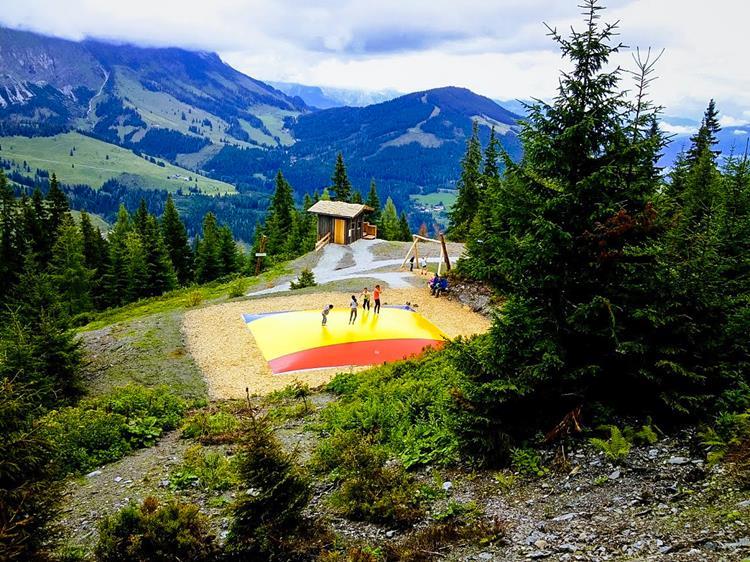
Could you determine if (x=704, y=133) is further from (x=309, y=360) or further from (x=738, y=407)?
(x=738, y=407)

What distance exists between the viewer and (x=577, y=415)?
370 inches

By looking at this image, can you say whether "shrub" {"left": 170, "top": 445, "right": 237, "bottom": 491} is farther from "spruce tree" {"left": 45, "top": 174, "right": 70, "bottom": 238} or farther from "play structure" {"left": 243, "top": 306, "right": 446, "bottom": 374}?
"spruce tree" {"left": 45, "top": 174, "right": 70, "bottom": 238}

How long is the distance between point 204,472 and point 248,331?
1526 cm

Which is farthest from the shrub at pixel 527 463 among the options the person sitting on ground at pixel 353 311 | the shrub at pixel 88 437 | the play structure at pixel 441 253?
the play structure at pixel 441 253

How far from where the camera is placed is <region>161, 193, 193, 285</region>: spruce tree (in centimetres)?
6291

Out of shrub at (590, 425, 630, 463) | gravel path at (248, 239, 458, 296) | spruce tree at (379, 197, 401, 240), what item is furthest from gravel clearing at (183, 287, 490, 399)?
spruce tree at (379, 197, 401, 240)

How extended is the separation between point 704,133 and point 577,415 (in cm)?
Result: 4385

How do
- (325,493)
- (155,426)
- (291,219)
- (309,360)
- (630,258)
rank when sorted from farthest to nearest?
(291,219) → (309,360) → (155,426) → (325,493) → (630,258)

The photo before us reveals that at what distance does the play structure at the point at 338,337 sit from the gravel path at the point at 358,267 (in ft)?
21.2

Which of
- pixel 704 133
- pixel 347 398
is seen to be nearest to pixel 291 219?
pixel 704 133

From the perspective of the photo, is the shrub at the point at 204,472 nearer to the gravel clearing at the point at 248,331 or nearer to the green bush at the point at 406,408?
the green bush at the point at 406,408

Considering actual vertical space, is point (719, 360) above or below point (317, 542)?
above

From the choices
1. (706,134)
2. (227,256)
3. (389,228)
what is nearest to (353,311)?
(706,134)

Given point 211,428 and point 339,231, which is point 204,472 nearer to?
point 211,428
